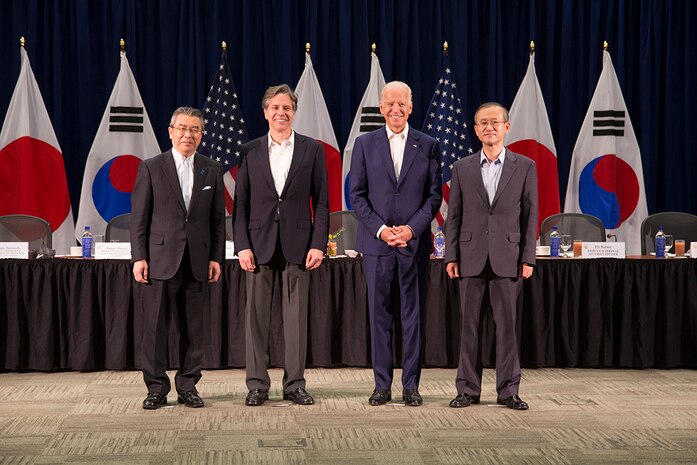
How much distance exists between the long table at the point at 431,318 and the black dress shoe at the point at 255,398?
50.6 inches

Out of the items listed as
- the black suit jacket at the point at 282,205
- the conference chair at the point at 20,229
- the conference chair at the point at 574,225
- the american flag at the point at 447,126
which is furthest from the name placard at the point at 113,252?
the american flag at the point at 447,126

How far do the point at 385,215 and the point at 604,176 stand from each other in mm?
5062

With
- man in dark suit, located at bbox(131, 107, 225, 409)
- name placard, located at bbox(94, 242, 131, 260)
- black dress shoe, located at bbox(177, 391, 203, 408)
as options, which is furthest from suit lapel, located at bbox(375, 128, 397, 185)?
name placard, located at bbox(94, 242, 131, 260)

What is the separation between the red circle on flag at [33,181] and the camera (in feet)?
28.2

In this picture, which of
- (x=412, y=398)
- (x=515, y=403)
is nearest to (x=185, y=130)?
(x=412, y=398)

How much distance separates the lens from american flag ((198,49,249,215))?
8.70m

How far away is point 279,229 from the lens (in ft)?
15.3

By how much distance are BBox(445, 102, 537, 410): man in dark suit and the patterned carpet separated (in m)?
0.22

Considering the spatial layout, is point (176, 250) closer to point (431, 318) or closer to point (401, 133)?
point (401, 133)

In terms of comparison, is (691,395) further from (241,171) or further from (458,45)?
(458,45)

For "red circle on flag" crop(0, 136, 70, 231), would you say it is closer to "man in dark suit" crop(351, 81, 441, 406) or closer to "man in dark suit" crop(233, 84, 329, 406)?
"man in dark suit" crop(233, 84, 329, 406)

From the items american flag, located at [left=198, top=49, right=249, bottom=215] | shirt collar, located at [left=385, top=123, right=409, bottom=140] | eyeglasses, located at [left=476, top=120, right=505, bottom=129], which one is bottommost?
shirt collar, located at [left=385, top=123, right=409, bottom=140]

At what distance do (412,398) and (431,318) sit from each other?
53.3 inches

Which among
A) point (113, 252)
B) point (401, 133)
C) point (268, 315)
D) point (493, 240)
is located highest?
point (401, 133)
